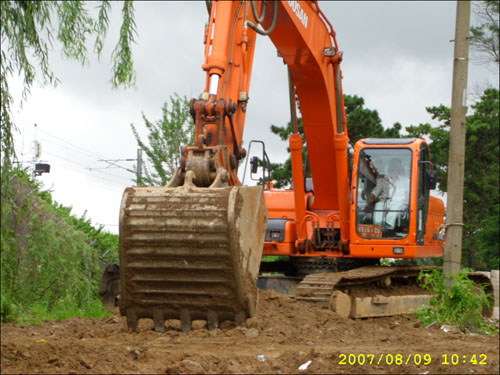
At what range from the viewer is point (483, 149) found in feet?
99.8

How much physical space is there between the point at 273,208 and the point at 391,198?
2007 mm

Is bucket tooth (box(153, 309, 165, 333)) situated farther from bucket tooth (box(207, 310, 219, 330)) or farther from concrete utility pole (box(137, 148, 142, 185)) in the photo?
concrete utility pole (box(137, 148, 142, 185))

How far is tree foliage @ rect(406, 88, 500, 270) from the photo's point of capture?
2916 cm

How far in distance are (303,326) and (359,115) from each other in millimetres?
23148

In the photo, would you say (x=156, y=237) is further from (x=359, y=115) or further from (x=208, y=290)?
(x=359, y=115)

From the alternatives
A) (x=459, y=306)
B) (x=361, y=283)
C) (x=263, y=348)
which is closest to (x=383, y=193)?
(x=361, y=283)

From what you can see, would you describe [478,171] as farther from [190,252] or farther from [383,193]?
[190,252]

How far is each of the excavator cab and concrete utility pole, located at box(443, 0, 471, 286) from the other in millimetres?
1280

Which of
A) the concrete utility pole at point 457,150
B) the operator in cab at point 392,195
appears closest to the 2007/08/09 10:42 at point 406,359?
the concrete utility pole at point 457,150

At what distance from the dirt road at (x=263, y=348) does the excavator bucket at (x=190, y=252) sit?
1.23 feet

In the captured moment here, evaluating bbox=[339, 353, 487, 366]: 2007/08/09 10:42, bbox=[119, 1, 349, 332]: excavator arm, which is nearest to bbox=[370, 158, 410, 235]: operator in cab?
bbox=[119, 1, 349, 332]: excavator arm

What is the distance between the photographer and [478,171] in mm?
29641

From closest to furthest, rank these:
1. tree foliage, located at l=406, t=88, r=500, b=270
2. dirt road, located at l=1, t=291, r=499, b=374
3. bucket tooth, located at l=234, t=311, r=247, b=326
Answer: dirt road, located at l=1, t=291, r=499, b=374 → bucket tooth, located at l=234, t=311, r=247, b=326 → tree foliage, located at l=406, t=88, r=500, b=270

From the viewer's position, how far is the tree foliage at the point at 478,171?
29156mm
